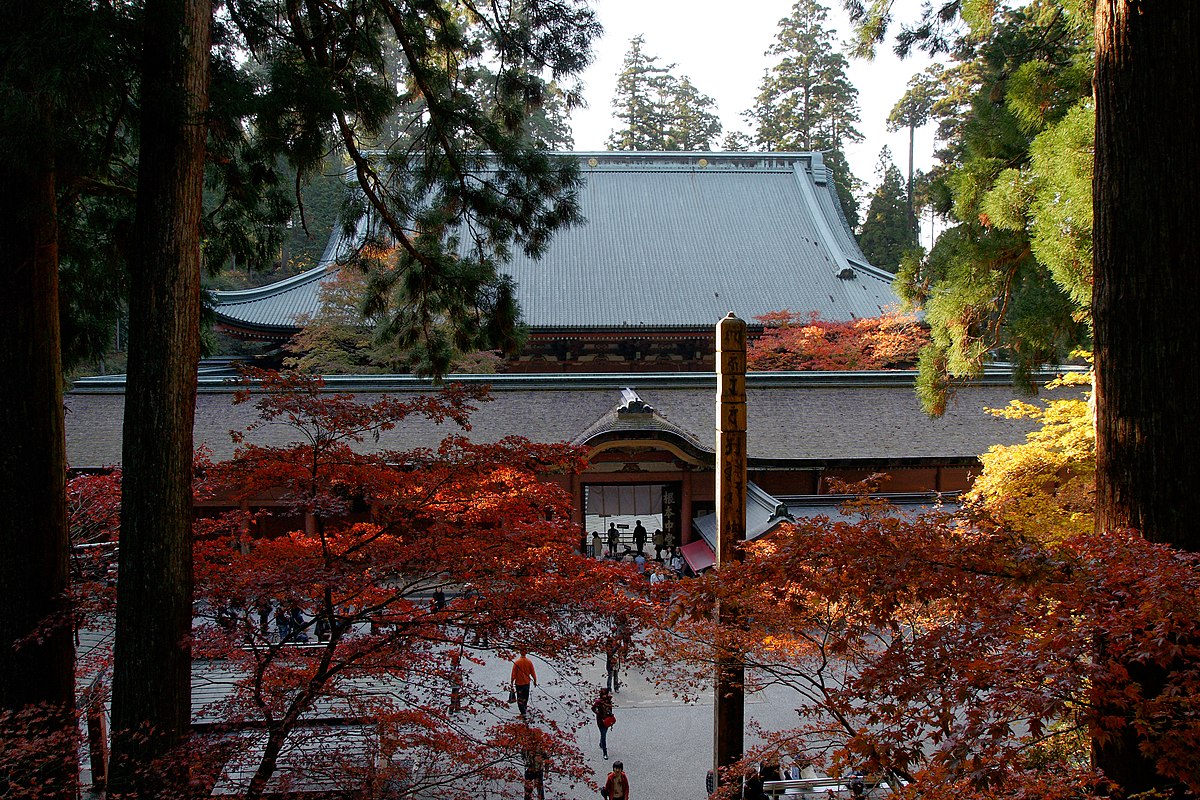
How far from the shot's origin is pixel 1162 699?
2.59 meters

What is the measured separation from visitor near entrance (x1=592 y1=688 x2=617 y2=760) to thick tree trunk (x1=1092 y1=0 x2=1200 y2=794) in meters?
3.88

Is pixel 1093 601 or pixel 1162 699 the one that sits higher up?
pixel 1093 601

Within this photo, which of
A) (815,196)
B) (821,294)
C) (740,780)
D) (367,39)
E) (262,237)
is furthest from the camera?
(815,196)

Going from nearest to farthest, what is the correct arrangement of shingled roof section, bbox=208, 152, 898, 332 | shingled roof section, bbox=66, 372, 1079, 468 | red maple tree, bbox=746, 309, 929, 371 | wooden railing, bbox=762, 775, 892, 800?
wooden railing, bbox=762, 775, 892, 800
shingled roof section, bbox=66, 372, 1079, 468
red maple tree, bbox=746, 309, 929, 371
shingled roof section, bbox=208, 152, 898, 332

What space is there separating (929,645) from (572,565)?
255cm

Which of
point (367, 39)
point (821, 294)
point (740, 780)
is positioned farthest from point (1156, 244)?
point (821, 294)

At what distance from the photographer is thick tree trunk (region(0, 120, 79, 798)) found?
14.6 feet

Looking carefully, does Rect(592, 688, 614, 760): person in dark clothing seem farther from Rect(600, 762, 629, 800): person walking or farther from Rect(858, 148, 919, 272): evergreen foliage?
Rect(858, 148, 919, 272): evergreen foliage


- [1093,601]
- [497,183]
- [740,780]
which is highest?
[497,183]

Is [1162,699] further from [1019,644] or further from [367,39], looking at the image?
[367,39]

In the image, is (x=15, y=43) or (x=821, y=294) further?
(x=821, y=294)

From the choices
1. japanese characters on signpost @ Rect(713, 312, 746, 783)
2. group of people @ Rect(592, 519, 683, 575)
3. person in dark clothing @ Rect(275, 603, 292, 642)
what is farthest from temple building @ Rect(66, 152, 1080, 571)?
person in dark clothing @ Rect(275, 603, 292, 642)

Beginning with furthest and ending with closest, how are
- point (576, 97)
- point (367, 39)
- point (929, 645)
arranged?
1. point (576, 97)
2. point (367, 39)
3. point (929, 645)

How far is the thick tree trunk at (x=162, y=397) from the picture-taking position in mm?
3973
